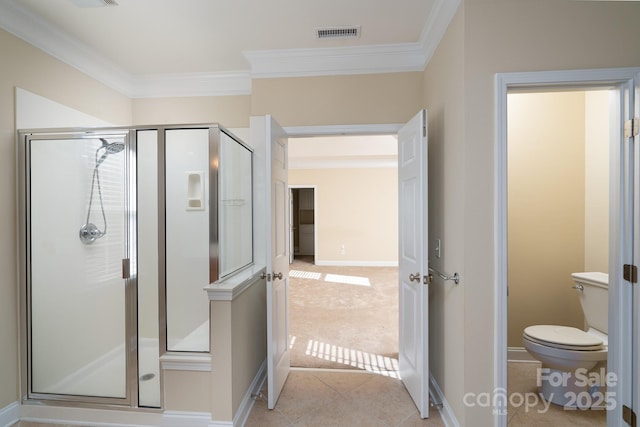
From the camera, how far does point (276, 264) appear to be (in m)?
2.35

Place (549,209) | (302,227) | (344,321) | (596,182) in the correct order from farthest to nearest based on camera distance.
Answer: (302,227)
(344,321)
(549,209)
(596,182)

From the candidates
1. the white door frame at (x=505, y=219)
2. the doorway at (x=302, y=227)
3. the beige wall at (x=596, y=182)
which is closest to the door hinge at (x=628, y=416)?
the white door frame at (x=505, y=219)

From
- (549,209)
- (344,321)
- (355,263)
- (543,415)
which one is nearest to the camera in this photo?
(543,415)

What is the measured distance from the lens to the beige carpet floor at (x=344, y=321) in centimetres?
300

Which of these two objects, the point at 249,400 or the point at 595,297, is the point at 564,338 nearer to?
the point at 595,297

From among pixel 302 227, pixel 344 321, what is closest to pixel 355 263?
pixel 302 227

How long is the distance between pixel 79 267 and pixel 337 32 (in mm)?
2692

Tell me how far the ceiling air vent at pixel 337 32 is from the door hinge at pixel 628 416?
9.41 ft

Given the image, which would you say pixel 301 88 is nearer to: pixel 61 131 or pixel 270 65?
pixel 270 65

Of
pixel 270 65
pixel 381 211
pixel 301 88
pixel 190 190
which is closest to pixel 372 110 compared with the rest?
pixel 301 88

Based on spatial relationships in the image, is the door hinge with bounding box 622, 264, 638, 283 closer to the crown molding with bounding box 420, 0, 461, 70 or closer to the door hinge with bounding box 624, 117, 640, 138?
the door hinge with bounding box 624, 117, 640, 138

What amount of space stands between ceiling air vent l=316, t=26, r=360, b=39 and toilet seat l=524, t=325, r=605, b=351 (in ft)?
8.68

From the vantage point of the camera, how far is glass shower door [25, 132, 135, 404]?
2.21 metres

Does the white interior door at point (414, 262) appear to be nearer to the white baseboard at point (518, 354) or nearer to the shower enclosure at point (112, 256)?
the white baseboard at point (518, 354)
